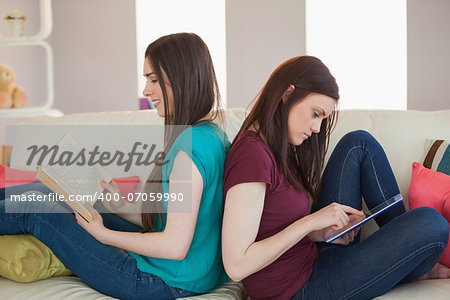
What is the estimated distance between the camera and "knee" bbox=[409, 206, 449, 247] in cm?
129

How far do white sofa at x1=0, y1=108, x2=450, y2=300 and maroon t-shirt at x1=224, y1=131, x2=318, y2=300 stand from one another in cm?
16

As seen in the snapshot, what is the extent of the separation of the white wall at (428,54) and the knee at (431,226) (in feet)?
10.2

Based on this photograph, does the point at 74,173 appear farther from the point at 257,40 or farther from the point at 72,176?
the point at 257,40

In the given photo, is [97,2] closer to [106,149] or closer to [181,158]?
[106,149]

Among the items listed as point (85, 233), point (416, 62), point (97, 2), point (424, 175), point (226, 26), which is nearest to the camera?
point (85, 233)

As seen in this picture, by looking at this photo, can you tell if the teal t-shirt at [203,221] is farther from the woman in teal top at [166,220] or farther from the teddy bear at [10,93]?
the teddy bear at [10,93]

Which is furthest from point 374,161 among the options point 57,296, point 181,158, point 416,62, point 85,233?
point 416,62

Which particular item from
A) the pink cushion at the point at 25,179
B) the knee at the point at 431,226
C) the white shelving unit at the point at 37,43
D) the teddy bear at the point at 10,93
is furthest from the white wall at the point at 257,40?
the knee at the point at 431,226

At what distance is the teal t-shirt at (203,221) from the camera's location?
1352 millimetres

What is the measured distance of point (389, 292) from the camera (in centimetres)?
141

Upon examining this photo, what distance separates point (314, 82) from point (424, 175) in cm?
62

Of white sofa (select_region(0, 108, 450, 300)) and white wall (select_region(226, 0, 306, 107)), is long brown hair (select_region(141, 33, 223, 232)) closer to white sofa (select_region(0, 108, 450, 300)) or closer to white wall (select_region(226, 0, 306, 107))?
white sofa (select_region(0, 108, 450, 300))

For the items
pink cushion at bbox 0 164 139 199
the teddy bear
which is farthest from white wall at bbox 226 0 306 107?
the teddy bear

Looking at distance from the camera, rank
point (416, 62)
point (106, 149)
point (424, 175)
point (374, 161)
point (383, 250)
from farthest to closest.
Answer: point (416, 62) < point (106, 149) < point (424, 175) < point (374, 161) < point (383, 250)
